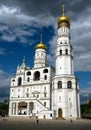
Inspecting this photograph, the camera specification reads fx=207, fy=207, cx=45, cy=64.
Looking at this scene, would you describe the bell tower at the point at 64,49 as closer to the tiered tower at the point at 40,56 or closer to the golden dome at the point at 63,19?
the golden dome at the point at 63,19

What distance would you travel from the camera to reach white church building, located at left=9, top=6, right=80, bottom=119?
57.1 m

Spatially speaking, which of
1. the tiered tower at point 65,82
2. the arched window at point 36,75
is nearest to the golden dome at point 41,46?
the arched window at point 36,75

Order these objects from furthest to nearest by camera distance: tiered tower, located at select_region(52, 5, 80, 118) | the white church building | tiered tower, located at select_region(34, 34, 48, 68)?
tiered tower, located at select_region(34, 34, 48, 68), the white church building, tiered tower, located at select_region(52, 5, 80, 118)

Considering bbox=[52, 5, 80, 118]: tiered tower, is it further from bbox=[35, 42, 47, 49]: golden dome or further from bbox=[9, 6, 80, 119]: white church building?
bbox=[35, 42, 47, 49]: golden dome

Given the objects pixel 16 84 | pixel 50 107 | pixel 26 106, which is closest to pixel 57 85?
pixel 50 107

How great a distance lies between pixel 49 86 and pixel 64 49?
12.4 meters

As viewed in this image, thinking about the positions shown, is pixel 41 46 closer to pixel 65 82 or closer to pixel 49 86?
pixel 49 86

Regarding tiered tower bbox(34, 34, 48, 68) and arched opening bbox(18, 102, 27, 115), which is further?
tiered tower bbox(34, 34, 48, 68)

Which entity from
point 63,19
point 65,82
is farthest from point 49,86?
point 63,19

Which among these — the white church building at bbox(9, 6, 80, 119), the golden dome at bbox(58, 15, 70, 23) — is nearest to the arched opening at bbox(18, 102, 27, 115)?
the white church building at bbox(9, 6, 80, 119)

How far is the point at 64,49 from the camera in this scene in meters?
62.5

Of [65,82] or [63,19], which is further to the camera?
[63,19]

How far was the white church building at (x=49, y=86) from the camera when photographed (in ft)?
187

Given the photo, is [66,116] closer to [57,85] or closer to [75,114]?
[75,114]
